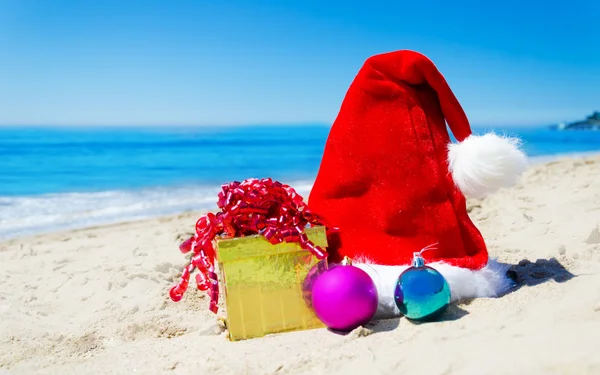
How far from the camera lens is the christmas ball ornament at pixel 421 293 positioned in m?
2.52

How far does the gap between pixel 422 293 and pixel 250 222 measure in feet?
2.77

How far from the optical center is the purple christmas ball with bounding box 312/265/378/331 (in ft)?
8.20

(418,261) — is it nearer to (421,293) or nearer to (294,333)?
(421,293)

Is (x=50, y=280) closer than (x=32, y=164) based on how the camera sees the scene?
Yes

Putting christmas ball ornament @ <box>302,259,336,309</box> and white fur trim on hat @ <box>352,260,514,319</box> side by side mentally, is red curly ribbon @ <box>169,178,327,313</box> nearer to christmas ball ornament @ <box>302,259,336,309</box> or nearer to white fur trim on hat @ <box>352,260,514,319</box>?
christmas ball ornament @ <box>302,259,336,309</box>

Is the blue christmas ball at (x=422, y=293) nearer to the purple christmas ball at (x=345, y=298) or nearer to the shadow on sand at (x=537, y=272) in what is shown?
the purple christmas ball at (x=345, y=298)

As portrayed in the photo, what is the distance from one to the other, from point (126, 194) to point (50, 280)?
20.1ft

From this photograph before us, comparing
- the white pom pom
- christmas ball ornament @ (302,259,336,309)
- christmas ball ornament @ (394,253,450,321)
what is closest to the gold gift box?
christmas ball ornament @ (302,259,336,309)

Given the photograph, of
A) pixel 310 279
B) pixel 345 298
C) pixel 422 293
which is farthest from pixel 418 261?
pixel 310 279

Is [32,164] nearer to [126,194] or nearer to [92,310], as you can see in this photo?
[126,194]

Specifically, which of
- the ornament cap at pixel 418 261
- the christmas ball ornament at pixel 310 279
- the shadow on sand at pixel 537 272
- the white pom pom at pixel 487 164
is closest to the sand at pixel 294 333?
the shadow on sand at pixel 537 272

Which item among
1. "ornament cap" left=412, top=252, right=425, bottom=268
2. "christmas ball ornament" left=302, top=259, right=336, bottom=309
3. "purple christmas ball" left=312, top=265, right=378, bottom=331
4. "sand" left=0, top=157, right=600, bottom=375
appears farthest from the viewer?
"christmas ball ornament" left=302, top=259, right=336, bottom=309

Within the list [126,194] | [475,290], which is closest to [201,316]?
[475,290]

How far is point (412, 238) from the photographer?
9.43 ft
